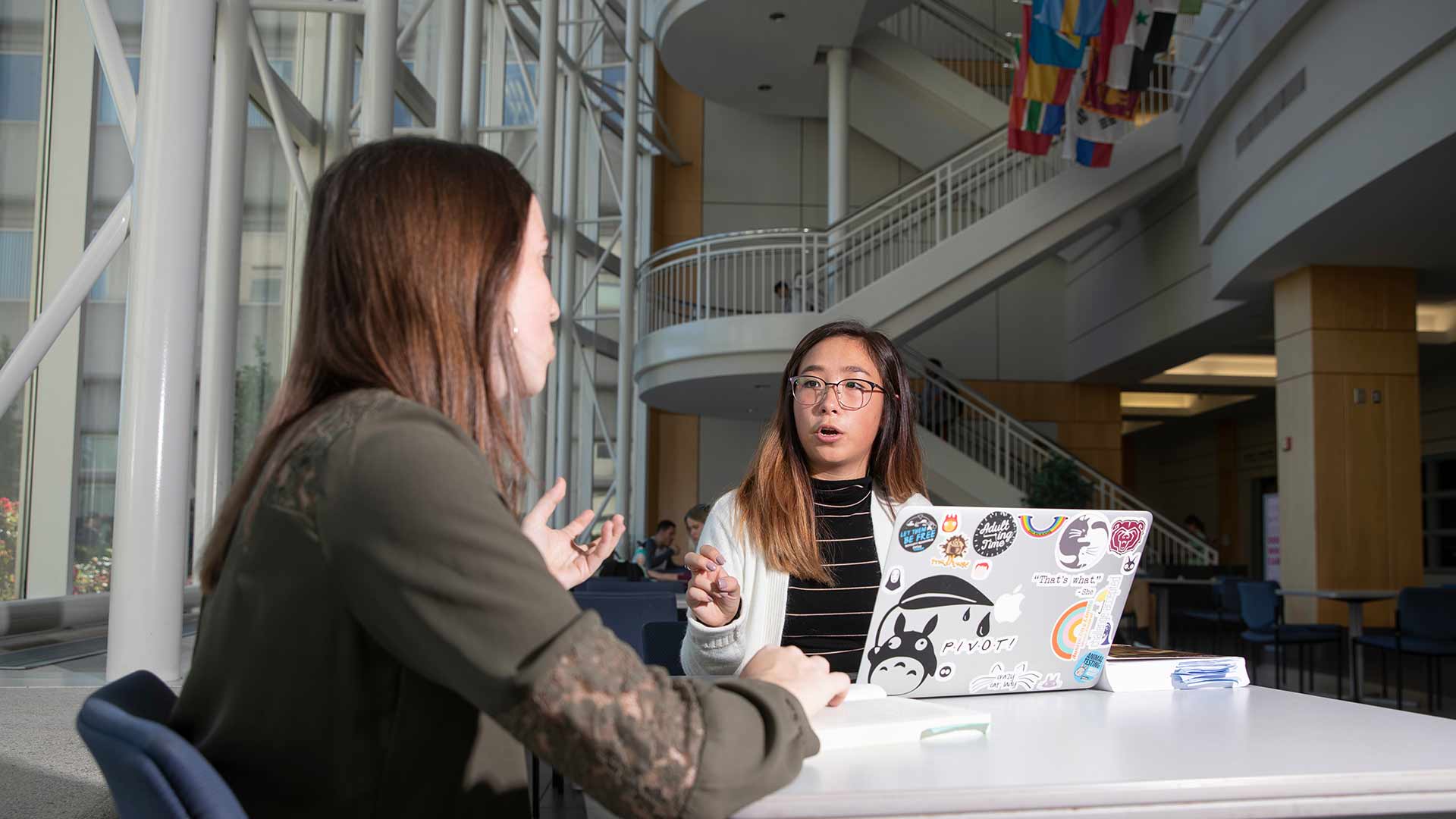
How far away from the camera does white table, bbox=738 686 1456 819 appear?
39.0 inches

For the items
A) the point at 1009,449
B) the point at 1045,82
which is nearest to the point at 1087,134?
the point at 1045,82

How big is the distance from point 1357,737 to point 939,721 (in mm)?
495

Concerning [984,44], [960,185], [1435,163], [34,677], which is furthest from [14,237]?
[984,44]

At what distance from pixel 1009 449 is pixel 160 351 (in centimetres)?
888

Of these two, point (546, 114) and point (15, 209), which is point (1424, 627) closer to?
point (546, 114)

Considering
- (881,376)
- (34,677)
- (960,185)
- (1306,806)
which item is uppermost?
(960,185)

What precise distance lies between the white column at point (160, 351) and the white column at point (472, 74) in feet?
9.86

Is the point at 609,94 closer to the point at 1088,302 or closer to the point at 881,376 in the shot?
the point at 1088,302

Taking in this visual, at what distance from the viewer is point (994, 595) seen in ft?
4.75

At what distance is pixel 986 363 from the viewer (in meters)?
14.6

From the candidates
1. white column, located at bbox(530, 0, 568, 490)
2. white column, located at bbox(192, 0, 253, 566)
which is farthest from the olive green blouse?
white column, located at bbox(530, 0, 568, 490)

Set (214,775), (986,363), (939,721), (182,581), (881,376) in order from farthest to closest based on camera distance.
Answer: (986,363), (182,581), (881,376), (939,721), (214,775)

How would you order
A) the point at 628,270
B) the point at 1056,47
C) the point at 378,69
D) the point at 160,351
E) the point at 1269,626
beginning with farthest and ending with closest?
the point at 628,270 → the point at 1056,47 → the point at 1269,626 → the point at 378,69 → the point at 160,351

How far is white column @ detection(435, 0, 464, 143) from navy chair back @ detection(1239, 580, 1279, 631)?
5827 mm
